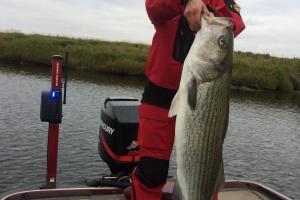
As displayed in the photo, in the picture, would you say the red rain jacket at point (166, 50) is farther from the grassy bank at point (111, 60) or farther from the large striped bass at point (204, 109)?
the grassy bank at point (111, 60)

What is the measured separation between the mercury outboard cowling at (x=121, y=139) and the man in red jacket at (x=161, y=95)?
1.83m

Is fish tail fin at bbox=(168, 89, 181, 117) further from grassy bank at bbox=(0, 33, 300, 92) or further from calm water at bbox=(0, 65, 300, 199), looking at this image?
grassy bank at bbox=(0, 33, 300, 92)

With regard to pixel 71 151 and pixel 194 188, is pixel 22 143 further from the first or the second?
pixel 194 188

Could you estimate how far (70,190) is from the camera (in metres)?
5.20

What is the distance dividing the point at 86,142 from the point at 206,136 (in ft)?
33.4

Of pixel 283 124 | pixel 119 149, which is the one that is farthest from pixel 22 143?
pixel 283 124

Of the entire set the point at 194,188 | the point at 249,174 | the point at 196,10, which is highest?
the point at 196,10

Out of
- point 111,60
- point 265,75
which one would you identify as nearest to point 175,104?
point 111,60

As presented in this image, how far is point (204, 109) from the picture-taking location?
2.59 m

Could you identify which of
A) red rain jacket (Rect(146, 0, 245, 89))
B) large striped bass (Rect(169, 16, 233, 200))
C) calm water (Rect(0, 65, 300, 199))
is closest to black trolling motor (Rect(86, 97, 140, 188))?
red rain jacket (Rect(146, 0, 245, 89))

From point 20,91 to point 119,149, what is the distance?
15959 millimetres

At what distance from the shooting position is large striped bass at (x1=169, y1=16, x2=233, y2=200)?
2.52 m

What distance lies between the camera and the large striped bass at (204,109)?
252cm

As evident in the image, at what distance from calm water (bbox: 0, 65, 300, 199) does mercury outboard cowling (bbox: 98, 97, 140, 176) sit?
401 centimetres
